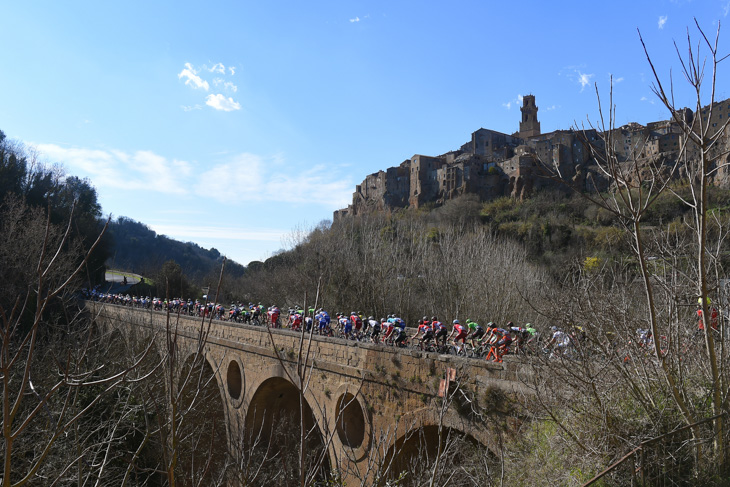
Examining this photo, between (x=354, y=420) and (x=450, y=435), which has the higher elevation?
(x=450, y=435)

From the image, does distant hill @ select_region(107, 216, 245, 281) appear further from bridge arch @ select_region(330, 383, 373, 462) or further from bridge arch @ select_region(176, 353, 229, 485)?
bridge arch @ select_region(330, 383, 373, 462)

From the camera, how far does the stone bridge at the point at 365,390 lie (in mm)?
8820

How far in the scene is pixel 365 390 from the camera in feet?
39.1

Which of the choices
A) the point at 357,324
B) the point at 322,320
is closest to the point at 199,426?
the point at 322,320

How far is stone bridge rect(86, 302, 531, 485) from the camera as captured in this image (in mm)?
8820

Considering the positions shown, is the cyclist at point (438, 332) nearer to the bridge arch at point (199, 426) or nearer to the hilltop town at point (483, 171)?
the bridge arch at point (199, 426)

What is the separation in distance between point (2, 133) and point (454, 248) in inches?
1555

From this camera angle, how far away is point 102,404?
11.7 meters

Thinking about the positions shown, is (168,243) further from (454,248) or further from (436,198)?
(454,248)

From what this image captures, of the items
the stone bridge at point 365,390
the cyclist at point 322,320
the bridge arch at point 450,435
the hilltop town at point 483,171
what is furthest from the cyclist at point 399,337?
the hilltop town at point 483,171

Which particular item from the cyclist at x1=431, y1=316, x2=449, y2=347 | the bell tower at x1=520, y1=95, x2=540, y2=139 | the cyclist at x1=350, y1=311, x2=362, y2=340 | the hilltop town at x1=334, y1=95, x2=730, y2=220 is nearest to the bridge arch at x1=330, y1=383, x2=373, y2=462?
the cyclist at x1=431, y1=316, x2=449, y2=347

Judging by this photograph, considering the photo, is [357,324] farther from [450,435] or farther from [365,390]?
[450,435]

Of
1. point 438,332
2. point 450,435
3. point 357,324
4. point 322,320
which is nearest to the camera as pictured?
point 450,435

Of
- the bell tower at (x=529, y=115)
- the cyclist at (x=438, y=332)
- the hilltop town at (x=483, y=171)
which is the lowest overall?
the cyclist at (x=438, y=332)
